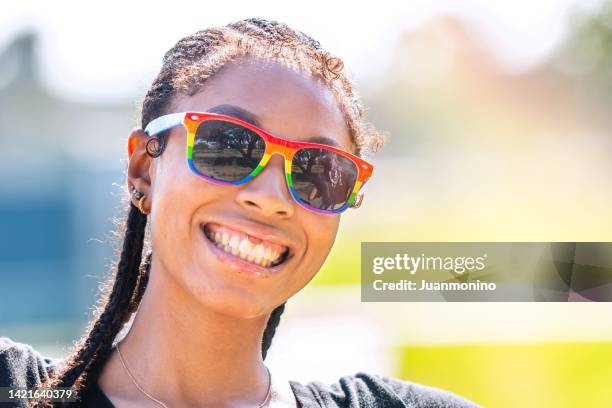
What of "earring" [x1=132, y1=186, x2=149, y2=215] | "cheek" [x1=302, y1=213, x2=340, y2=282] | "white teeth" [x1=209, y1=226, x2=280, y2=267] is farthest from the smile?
"earring" [x1=132, y1=186, x2=149, y2=215]

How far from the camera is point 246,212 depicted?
2000mm

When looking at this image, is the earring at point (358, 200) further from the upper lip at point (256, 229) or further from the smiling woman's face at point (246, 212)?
the upper lip at point (256, 229)

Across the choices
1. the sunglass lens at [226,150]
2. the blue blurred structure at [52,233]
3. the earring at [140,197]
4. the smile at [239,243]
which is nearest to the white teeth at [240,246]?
the smile at [239,243]

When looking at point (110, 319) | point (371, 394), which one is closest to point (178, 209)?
point (110, 319)

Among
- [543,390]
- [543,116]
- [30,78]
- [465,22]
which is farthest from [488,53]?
[543,390]

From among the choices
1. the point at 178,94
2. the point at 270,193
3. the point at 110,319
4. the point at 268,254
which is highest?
the point at 178,94

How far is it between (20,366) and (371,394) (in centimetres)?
87

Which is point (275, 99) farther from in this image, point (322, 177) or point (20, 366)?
point (20, 366)

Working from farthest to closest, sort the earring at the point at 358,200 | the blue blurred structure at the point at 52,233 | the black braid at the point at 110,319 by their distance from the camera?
the blue blurred structure at the point at 52,233
the earring at the point at 358,200
the black braid at the point at 110,319

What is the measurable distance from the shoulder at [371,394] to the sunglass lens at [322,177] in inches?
19.2

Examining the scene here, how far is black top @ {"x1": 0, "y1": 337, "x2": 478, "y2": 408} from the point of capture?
2049 millimetres

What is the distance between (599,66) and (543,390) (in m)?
12.3

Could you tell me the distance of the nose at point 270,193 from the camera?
6.54 ft

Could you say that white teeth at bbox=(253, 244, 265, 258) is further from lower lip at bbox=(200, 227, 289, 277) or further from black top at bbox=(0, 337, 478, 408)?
black top at bbox=(0, 337, 478, 408)
